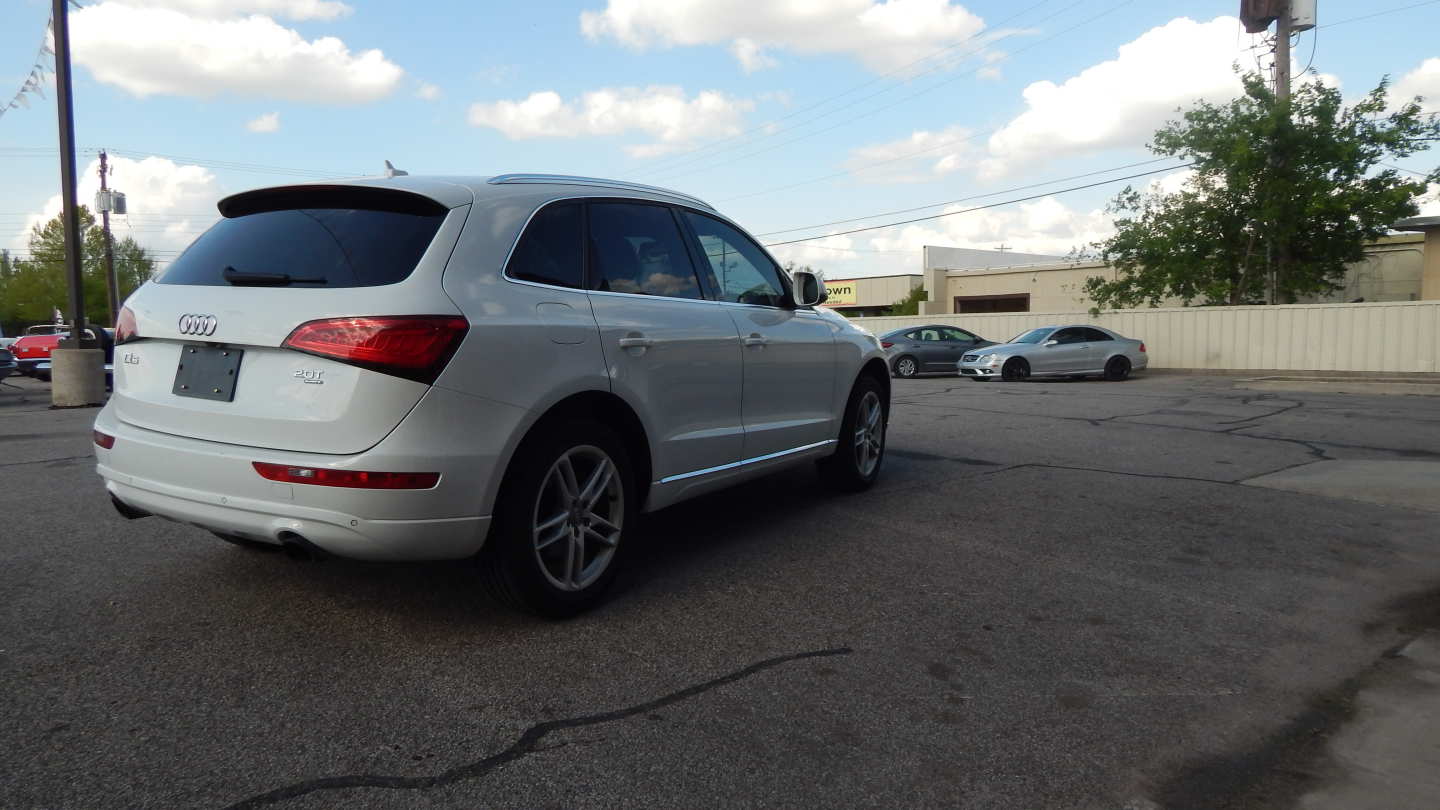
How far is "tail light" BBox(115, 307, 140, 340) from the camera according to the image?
382cm

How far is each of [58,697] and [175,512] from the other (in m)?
0.74

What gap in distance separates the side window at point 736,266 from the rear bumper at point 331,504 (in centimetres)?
212

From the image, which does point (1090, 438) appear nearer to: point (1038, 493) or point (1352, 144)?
point (1038, 493)

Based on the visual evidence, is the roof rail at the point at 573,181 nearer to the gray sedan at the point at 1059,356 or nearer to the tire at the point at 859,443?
the tire at the point at 859,443

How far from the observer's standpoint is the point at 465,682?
323 cm

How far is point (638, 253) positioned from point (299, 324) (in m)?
1.66

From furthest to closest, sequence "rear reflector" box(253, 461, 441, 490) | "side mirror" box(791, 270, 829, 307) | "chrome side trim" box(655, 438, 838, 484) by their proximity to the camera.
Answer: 1. "side mirror" box(791, 270, 829, 307)
2. "chrome side trim" box(655, 438, 838, 484)
3. "rear reflector" box(253, 461, 441, 490)

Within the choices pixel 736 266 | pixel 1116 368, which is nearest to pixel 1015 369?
pixel 1116 368

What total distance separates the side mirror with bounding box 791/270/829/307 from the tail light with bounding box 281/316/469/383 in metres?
2.82

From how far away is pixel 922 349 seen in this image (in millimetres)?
24359

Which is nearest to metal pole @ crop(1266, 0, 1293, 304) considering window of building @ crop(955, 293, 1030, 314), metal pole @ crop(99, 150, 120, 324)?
window of building @ crop(955, 293, 1030, 314)

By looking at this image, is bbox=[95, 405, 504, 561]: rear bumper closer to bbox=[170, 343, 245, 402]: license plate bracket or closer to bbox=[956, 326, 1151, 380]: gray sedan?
bbox=[170, 343, 245, 402]: license plate bracket

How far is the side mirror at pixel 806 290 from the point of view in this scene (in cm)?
571

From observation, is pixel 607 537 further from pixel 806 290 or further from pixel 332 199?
pixel 806 290
